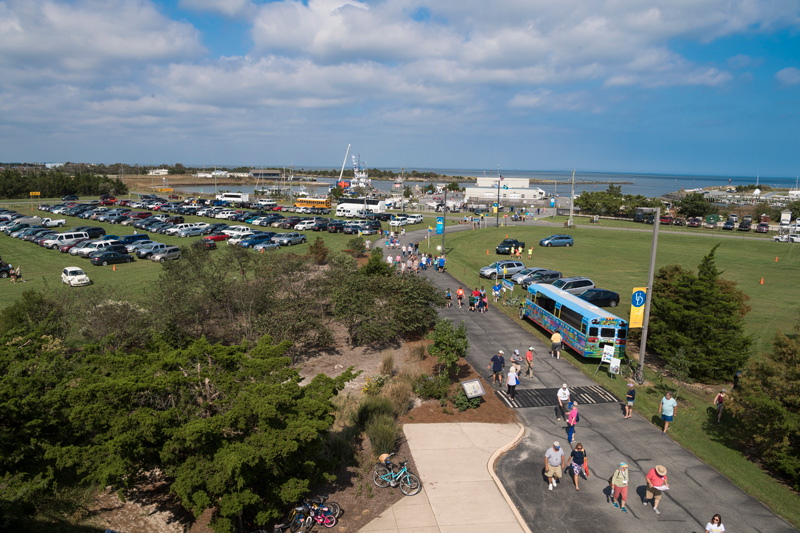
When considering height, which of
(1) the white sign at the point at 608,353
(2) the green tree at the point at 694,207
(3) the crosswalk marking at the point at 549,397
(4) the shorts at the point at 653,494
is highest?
(2) the green tree at the point at 694,207

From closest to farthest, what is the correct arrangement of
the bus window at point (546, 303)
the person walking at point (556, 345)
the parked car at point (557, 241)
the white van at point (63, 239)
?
the person walking at point (556, 345) → the bus window at point (546, 303) → the white van at point (63, 239) → the parked car at point (557, 241)

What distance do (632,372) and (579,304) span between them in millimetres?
3817

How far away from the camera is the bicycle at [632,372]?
19703 mm

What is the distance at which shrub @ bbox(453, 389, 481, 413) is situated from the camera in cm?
1702

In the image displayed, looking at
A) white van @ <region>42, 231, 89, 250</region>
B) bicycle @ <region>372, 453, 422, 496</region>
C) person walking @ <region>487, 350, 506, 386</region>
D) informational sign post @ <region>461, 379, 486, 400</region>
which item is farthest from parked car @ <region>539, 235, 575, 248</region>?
white van @ <region>42, 231, 89, 250</region>

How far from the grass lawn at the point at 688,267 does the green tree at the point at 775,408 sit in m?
0.68

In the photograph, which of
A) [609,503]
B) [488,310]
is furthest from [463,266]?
[609,503]

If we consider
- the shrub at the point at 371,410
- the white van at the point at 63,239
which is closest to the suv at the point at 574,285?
the shrub at the point at 371,410

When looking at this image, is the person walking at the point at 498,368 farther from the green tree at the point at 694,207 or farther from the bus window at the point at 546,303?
the green tree at the point at 694,207

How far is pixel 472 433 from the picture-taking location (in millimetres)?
15438

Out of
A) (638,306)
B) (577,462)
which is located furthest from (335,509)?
(638,306)

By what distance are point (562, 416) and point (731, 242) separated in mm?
56600

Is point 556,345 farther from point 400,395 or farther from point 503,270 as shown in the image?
point 503,270

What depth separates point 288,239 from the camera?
5228cm
